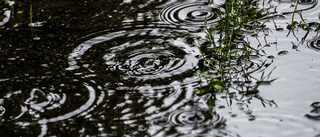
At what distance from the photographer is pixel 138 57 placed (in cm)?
290

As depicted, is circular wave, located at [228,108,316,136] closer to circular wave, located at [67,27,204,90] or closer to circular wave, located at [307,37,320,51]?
circular wave, located at [67,27,204,90]

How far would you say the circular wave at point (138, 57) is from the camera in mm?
2662

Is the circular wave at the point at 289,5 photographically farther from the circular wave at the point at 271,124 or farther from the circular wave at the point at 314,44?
the circular wave at the point at 271,124

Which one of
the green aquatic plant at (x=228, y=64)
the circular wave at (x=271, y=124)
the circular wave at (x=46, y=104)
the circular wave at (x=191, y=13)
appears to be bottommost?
the circular wave at (x=271, y=124)

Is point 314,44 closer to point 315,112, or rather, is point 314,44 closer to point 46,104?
point 315,112

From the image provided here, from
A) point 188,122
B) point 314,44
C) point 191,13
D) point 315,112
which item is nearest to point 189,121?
point 188,122

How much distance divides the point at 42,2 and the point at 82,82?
151 cm

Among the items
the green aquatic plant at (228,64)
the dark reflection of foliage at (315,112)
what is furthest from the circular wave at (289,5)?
the dark reflection of foliage at (315,112)

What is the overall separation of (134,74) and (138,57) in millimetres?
234

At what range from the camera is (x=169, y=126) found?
2197mm

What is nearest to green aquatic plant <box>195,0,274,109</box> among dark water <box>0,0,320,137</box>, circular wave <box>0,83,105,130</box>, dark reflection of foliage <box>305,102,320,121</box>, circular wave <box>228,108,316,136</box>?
dark water <box>0,0,320,137</box>

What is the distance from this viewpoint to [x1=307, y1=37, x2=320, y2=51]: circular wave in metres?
2.96

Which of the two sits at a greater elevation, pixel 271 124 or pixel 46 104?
pixel 46 104

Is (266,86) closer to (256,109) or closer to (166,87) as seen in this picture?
(256,109)
